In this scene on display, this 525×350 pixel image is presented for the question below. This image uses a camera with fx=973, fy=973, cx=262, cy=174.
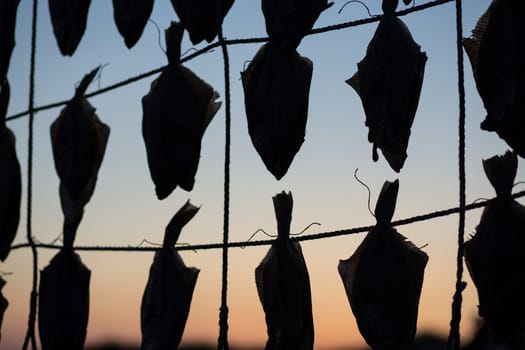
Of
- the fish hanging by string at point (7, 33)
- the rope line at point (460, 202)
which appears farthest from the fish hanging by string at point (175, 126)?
the fish hanging by string at point (7, 33)

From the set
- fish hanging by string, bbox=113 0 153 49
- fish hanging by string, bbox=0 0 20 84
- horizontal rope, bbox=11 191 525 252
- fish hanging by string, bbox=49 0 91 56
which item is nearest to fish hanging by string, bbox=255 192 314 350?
horizontal rope, bbox=11 191 525 252

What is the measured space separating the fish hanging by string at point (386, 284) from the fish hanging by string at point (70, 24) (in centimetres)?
54

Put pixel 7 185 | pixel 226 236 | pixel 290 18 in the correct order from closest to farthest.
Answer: pixel 290 18, pixel 226 236, pixel 7 185

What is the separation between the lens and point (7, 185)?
1.45 m

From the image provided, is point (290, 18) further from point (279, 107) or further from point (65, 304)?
point (65, 304)

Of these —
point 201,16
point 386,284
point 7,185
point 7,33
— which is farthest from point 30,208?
point 386,284

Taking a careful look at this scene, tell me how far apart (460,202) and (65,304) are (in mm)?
591

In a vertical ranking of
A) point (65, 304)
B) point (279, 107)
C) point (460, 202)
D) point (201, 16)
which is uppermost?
point (201, 16)

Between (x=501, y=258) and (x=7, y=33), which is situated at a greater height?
(x=7, y=33)

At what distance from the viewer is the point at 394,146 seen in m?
0.98

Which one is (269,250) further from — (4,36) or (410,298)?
(4,36)

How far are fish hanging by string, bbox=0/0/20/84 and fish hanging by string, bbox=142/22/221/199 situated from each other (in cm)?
43

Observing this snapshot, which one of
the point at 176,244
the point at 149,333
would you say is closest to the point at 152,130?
the point at 176,244

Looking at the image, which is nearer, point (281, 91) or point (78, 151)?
point (281, 91)
